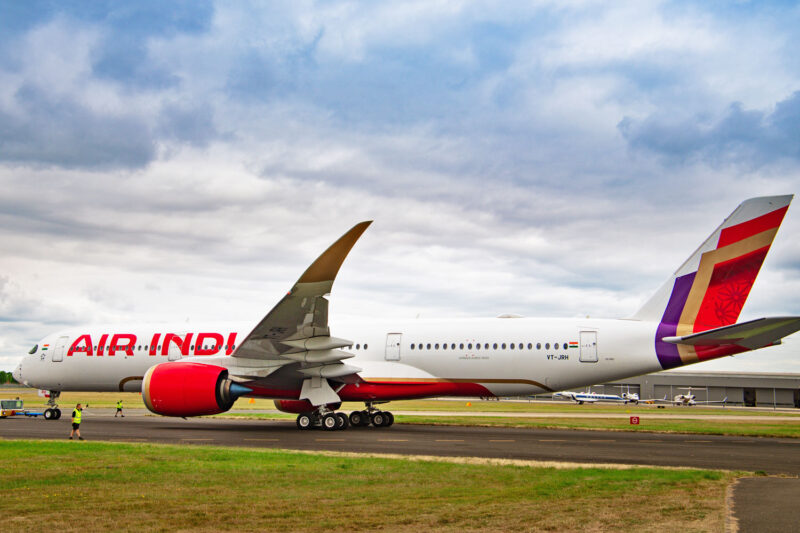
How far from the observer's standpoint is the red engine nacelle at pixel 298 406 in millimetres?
23969

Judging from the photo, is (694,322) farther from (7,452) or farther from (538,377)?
(7,452)

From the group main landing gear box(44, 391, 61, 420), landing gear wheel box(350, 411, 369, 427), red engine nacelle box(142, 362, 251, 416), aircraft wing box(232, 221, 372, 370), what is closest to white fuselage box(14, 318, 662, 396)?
main landing gear box(44, 391, 61, 420)

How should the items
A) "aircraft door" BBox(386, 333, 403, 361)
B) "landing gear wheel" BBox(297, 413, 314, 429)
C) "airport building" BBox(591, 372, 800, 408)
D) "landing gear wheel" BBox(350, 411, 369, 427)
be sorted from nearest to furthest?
"landing gear wheel" BBox(297, 413, 314, 429) → "aircraft door" BBox(386, 333, 403, 361) → "landing gear wheel" BBox(350, 411, 369, 427) → "airport building" BBox(591, 372, 800, 408)

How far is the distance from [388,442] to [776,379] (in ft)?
238

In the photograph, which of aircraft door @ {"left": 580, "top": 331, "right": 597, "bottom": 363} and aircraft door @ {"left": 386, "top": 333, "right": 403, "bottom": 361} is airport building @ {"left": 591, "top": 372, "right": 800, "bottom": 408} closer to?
aircraft door @ {"left": 386, "top": 333, "right": 403, "bottom": 361}

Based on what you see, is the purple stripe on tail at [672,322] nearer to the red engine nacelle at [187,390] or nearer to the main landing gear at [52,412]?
the red engine nacelle at [187,390]

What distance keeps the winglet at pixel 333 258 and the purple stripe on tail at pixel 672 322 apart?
11.0 m

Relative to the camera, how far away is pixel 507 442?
18.5 meters

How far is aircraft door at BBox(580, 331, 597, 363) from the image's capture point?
22.8 metres

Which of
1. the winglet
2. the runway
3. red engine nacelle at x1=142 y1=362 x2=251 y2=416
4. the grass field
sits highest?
the winglet

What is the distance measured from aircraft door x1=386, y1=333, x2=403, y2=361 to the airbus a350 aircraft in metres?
0.04

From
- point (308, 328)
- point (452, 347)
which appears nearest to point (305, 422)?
point (308, 328)

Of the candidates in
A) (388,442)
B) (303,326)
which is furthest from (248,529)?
(303,326)

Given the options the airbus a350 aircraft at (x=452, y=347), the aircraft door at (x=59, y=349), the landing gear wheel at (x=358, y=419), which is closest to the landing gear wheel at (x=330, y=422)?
the airbus a350 aircraft at (x=452, y=347)
